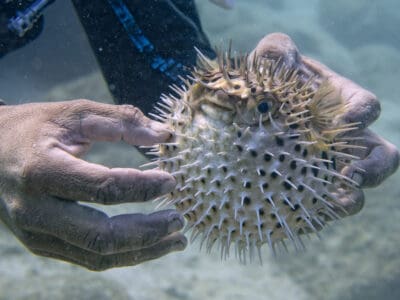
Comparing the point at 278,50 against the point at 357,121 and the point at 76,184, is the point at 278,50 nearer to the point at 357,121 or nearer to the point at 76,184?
the point at 357,121

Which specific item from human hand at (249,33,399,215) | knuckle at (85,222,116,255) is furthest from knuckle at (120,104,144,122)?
human hand at (249,33,399,215)

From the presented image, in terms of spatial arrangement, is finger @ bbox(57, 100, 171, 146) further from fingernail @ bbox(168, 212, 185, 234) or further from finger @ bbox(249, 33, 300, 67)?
finger @ bbox(249, 33, 300, 67)

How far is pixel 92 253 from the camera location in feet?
4.96

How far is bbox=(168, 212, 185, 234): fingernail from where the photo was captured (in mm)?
1363

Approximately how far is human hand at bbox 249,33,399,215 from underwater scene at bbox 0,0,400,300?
32mm

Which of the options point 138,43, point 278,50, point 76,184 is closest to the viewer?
point 76,184

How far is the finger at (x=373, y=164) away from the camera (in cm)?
174

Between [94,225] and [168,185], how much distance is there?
0.26 metres

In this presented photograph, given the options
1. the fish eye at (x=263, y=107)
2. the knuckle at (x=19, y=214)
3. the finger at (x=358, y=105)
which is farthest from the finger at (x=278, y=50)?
the knuckle at (x=19, y=214)

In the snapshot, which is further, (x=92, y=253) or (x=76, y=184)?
(x=92, y=253)

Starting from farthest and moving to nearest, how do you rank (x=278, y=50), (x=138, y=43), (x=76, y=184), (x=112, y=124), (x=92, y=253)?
(x=138, y=43), (x=278, y=50), (x=92, y=253), (x=112, y=124), (x=76, y=184)

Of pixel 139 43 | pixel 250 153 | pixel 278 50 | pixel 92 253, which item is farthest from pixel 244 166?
pixel 139 43

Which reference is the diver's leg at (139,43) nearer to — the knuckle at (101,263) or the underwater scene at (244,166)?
the underwater scene at (244,166)

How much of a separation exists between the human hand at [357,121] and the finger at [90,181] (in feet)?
2.44
